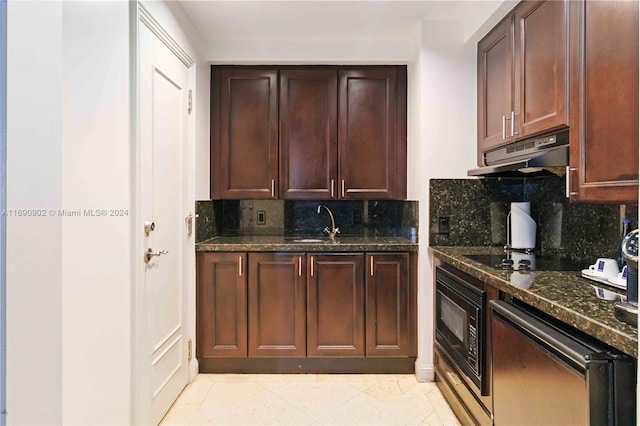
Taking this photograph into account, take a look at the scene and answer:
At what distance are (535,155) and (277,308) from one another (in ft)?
6.01

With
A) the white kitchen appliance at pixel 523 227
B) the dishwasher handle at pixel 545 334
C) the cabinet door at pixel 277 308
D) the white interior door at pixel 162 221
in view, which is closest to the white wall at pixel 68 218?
the white interior door at pixel 162 221

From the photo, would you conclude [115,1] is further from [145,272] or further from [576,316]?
[576,316]

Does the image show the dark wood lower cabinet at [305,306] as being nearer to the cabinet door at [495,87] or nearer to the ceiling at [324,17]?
the cabinet door at [495,87]

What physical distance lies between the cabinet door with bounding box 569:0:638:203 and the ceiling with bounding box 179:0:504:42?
0.79m

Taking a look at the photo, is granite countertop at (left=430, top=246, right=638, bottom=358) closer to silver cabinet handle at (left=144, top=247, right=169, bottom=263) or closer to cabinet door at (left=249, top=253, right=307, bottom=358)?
cabinet door at (left=249, top=253, right=307, bottom=358)

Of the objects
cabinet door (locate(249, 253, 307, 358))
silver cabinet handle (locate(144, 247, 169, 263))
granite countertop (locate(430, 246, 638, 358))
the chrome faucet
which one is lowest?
cabinet door (locate(249, 253, 307, 358))

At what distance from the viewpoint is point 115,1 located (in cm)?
159

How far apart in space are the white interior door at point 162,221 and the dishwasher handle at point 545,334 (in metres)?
1.65

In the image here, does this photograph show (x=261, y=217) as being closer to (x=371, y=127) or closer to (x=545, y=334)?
(x=371, y=127)

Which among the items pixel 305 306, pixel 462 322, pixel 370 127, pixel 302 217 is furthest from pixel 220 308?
pixel 370 127

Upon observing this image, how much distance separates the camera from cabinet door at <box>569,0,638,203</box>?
1152 millimetres

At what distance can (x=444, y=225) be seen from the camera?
97.2 inches

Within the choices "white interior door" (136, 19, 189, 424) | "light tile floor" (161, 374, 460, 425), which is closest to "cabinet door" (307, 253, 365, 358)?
"light tile floor" (161, 374, 460, 425)

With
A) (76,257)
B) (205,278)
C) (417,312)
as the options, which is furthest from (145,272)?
(417,312)
